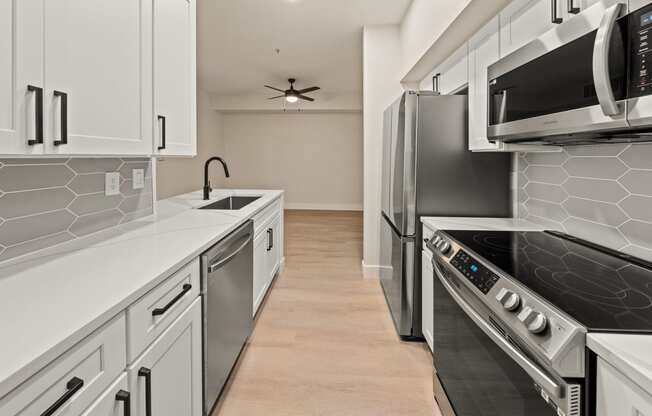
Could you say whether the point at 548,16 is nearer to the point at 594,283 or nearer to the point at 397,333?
the point at 594,283

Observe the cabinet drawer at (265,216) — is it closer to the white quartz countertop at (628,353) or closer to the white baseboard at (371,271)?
the white baseboard at (371,271)

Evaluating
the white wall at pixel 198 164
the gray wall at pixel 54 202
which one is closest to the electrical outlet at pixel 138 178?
the gray wall at pixel 54 202

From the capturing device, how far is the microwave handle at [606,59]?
99cm

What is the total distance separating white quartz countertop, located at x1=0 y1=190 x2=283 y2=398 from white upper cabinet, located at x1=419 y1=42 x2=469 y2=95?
1.79m

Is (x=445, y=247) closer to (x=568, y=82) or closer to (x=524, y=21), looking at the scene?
(x=568, y=82)

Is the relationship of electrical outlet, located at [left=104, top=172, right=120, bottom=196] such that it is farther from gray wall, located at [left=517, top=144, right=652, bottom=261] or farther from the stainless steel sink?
gray wall, located at [left=517, top=144, right=652, bottom=261]

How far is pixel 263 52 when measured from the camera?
5.05 m

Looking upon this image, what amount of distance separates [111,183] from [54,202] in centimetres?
38

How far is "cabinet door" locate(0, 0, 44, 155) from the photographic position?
0.92 m

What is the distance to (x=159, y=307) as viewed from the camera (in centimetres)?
118

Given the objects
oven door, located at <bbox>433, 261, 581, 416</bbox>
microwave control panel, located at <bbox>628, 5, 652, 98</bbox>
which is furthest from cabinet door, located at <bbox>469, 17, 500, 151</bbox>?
microwave control panel, located at <bbox>628, 5, 652, 98</bbox>

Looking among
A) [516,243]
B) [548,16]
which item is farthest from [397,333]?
[548,16]

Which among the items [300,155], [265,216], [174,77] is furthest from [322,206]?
[174,77]

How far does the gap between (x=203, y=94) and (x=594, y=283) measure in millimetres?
7931
